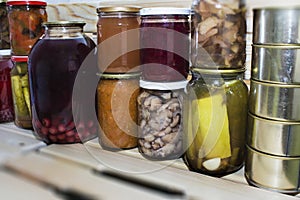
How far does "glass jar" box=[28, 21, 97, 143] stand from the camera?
62cm

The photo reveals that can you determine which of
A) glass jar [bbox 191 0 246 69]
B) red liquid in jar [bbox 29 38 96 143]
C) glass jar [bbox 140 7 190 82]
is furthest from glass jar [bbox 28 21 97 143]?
glass jar [bbox 191 0 246 69]

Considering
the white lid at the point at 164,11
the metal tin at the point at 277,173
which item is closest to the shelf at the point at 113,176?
the metal tin at the point at 277,173

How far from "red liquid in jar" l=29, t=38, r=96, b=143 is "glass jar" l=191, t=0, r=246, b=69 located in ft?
0.79

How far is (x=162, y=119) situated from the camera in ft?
1.84

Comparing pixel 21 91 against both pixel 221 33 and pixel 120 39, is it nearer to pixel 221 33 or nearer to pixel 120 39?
pixel 120 39

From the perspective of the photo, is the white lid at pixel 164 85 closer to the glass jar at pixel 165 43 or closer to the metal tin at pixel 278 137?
the glass jar at pixel 165 43

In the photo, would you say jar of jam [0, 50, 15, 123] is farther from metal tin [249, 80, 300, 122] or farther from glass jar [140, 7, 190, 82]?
metal tin [249, 80, 300, 122]

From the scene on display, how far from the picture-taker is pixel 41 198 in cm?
42

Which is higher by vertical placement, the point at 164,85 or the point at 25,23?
the point at 25,23

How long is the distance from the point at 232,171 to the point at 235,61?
174 millimetres

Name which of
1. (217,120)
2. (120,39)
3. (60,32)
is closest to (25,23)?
(60,32)

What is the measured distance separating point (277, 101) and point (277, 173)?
10cm

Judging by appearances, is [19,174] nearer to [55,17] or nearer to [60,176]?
[60,176]

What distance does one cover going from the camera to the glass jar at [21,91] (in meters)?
0.72
